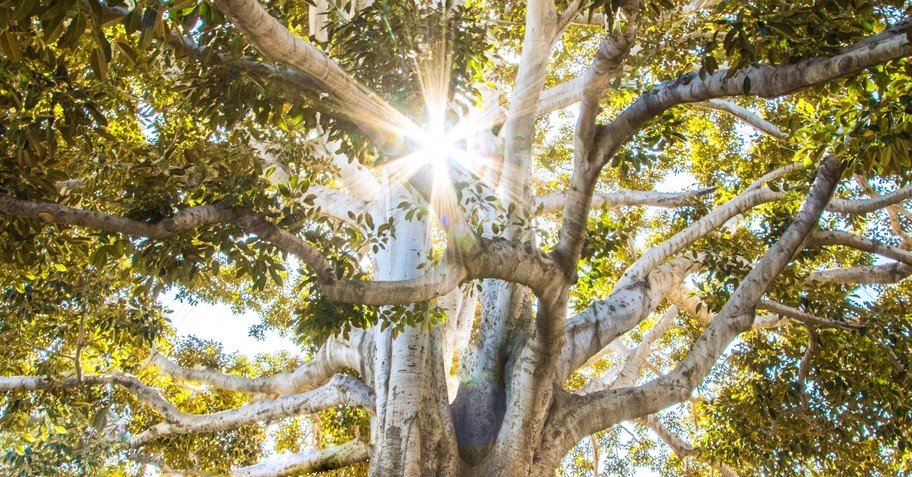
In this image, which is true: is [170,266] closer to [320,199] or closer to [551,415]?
[551,415]

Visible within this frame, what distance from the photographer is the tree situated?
3.02 m

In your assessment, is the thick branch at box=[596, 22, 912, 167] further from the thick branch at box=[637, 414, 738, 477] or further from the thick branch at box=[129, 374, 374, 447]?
the thick branch at box=[637, 414, 738, 477]

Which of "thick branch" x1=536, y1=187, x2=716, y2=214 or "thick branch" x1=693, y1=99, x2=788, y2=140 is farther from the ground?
"thick branch" x1=693, y1=99, x2=788, y2=140

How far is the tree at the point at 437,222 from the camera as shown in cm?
302

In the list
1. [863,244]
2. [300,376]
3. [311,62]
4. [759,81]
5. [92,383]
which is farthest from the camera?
[300,376]

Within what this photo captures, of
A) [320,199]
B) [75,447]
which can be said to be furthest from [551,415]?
[75,447]

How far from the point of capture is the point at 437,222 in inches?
188

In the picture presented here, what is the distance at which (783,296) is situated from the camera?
5359 millimetres

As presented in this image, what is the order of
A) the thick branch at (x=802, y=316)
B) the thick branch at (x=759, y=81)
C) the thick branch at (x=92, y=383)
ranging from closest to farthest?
the thick branch at (x=759, y=81)
the thick branch at (x=802, y=316)
the thick branch at (x=92, y=383)

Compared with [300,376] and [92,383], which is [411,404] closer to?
[300,376]

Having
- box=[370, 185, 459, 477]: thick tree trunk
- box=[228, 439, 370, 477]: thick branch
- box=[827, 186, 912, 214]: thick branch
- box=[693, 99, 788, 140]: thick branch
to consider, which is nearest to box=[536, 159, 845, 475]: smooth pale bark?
box=[370, 185, 459, 477]: thick tree trunk

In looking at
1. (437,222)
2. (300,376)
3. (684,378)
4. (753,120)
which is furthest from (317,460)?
(753,120)

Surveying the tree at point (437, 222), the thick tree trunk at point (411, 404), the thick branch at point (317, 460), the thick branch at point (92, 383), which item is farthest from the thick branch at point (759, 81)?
the thick branch at point (92, 383)

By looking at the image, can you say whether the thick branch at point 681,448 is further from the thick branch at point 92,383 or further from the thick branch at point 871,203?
the thick branch at point 92,383
